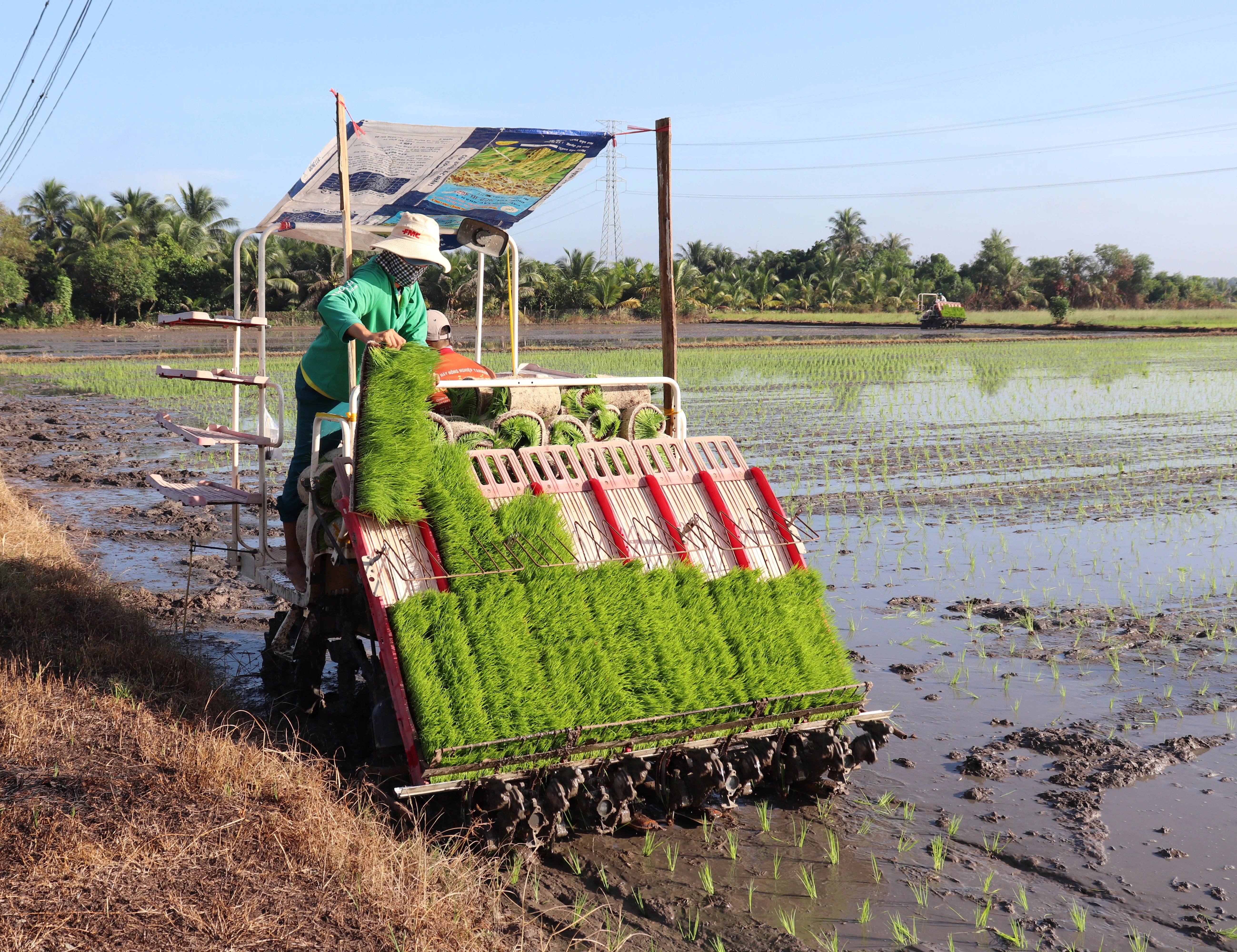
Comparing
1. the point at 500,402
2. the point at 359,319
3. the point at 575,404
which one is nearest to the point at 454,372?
the point at 500,402

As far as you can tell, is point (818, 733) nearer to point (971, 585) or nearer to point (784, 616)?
point (784, 616)

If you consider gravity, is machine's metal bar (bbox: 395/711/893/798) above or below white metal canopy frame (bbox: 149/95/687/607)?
below

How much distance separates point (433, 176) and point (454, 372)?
58.6 inches

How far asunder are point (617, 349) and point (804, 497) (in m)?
25.4

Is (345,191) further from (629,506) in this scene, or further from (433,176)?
(629,506)

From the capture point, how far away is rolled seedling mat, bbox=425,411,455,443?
5.17 meters

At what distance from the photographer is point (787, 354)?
1400 inches

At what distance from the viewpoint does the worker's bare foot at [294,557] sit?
5.67 m

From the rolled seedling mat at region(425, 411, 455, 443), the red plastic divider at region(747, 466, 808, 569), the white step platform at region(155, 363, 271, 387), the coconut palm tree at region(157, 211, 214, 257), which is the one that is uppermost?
the coconut palm tree at region(157, 211, 214, 257)

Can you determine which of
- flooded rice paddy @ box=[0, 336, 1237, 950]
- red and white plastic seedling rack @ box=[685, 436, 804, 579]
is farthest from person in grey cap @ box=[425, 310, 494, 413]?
flooded rice paddy @ box=[0, 336, 1237, 950]

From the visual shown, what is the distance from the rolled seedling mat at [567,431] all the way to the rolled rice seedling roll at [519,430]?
0.14 metres

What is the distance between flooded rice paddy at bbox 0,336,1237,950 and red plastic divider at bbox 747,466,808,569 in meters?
1.16

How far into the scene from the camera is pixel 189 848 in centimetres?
369

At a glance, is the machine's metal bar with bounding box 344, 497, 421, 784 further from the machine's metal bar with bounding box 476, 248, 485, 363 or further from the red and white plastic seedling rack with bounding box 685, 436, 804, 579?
the machine's metal bar with bounding box 476, 248, 485, 363
